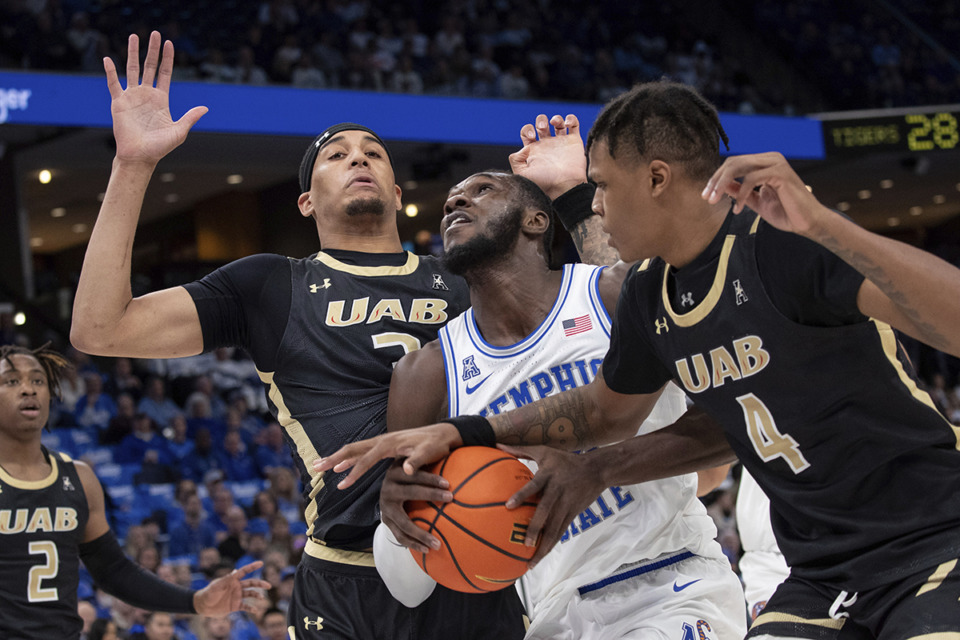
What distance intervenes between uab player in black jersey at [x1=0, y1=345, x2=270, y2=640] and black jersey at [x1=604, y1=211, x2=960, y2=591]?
9.45 feet

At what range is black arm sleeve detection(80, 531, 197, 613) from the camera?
5.30m

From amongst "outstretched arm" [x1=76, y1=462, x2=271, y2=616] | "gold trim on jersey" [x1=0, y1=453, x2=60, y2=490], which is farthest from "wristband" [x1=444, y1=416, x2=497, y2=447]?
"gold trim on jersey" [x1=0, y1=453, x2=60, y2=490]

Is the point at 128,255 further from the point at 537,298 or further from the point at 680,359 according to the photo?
the point at 680,359

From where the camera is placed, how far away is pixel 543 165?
4.05 m

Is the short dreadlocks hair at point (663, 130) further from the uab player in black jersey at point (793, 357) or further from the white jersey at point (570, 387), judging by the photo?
the white jersey at point (570, 387)

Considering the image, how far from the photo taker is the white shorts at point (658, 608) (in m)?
3.19

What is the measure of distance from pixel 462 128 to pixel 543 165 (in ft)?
30.8

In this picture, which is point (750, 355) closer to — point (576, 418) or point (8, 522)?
point (576, 418)

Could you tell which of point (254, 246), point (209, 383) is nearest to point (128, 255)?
point (209, 383)

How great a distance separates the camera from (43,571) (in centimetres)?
509

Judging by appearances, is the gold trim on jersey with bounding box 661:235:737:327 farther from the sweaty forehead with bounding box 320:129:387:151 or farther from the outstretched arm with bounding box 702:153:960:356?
the sweaty forehead with bounding box 320:129:387:151

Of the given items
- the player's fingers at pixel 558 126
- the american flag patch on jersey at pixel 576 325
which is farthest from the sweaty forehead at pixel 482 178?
the american flag patch on jersey at pixel 576 325

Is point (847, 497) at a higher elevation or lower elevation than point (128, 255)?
lower

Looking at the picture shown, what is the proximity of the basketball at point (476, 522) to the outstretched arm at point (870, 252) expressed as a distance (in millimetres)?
1027
